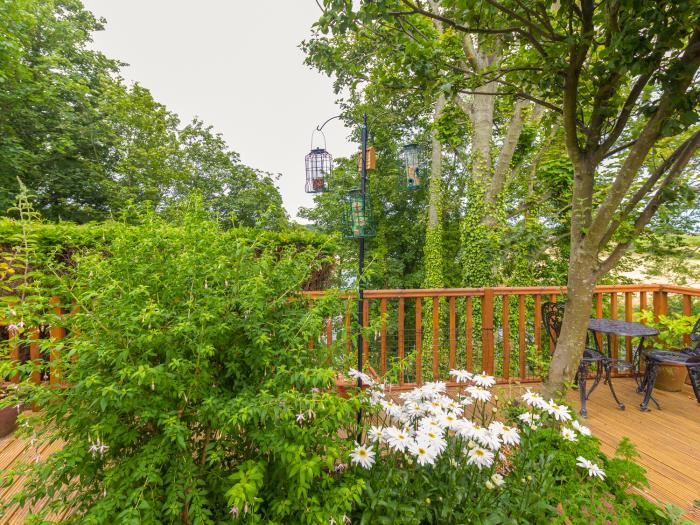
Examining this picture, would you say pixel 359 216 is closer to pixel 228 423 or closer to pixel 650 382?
pixel 228 423

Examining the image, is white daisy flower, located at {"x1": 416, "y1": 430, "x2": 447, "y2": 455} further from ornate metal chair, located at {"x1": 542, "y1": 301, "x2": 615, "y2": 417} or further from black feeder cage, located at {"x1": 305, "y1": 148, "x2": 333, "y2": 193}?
black feeder cage, located at {"x1": 305, "y1": 148, "x2": 333, "y2": 193}

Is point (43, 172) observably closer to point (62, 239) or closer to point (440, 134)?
point (62, 239)

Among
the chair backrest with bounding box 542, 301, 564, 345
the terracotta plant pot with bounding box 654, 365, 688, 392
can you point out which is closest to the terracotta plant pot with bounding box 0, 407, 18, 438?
the chair backrest with bounding box 542, 301, 564, 345

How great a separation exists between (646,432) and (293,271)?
2.63m

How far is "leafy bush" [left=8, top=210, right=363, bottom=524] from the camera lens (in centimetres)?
97

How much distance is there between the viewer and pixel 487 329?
2852 millimetres

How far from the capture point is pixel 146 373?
2.97 feet

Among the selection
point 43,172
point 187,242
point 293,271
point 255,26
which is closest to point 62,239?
point 187,242

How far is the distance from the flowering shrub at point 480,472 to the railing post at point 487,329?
126 cm

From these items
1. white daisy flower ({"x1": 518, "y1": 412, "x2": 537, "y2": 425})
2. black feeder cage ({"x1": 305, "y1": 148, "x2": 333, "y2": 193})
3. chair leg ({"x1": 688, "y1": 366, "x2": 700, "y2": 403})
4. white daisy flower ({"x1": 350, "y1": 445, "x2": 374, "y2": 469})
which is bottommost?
chair leg ({"x1": 688, "y1": 366, "x2": 700, "y2": 403})

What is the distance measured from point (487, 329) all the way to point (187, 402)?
8.21 ft

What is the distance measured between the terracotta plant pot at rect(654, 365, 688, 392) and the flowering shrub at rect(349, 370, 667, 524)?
1.91 m

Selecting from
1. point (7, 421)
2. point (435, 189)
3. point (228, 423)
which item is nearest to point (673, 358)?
point (228, 423)

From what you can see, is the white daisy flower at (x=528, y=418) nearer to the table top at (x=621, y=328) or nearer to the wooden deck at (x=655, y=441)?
the wooden deck at (x=655, y=441)
